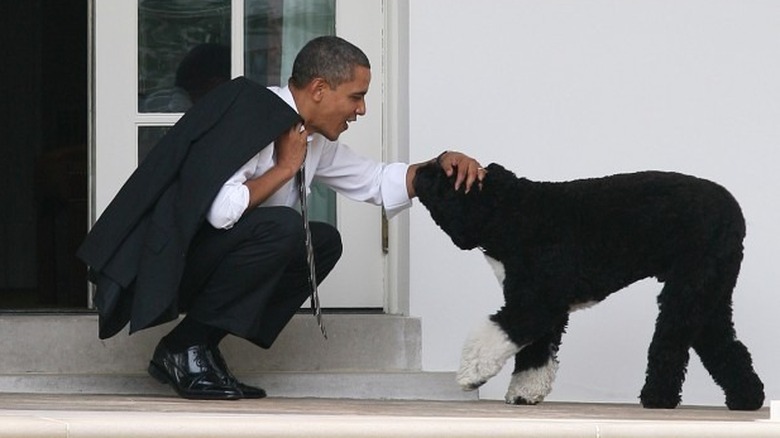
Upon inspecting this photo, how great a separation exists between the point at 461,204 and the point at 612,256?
41 centimetres

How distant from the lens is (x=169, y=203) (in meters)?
4.55

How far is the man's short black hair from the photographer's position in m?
4.63

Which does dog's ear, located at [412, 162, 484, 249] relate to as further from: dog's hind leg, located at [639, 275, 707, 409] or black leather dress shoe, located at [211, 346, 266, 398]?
black leather dress shoe, located at [211, 346, 266, 398]

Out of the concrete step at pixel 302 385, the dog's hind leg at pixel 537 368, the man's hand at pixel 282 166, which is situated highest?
the man's hand at pixel 282 166

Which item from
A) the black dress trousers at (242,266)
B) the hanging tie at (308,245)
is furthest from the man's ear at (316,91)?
the black dress trousers at (242,266)

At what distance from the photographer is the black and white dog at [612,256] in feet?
13.9

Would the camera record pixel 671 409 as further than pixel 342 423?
Yes

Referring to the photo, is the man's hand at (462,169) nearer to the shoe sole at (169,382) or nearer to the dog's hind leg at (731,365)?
the dog's hind leg at (731,365)

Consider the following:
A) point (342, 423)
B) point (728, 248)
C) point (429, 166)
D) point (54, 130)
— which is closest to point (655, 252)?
point (728, 248)

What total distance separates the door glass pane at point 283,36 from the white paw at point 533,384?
1179mm

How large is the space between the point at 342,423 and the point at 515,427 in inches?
15.0

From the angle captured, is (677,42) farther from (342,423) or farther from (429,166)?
(342,423)

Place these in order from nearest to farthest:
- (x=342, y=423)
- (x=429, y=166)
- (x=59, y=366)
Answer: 1. (x=342, y=423)
2. (x=429, y=166)
3. (x=59, y=366)

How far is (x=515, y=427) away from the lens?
372 cm
